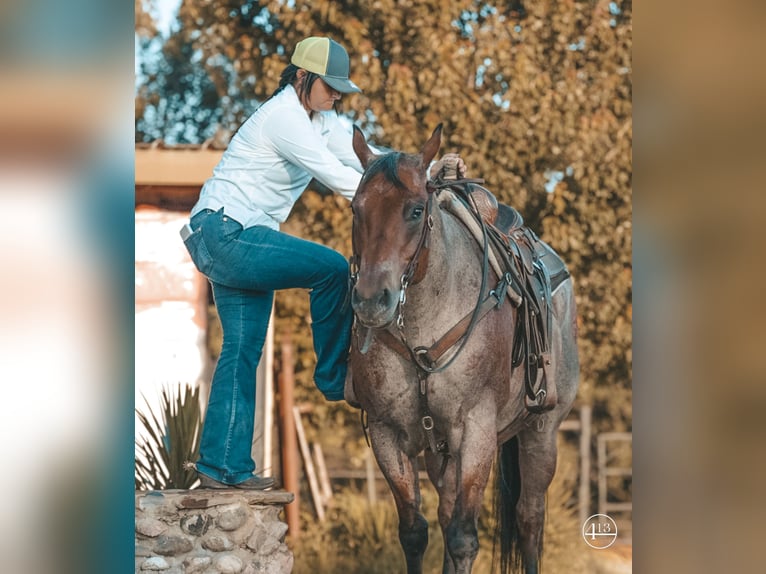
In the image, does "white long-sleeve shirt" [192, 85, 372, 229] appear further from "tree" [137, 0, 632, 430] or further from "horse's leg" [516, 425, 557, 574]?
"horse's leg" [516, 425, 557, 574]

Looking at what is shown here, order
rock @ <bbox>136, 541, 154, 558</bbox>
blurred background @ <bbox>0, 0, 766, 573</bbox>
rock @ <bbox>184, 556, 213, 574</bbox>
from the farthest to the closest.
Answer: blurred background @ <bbox>0, 0, 766, 573</bbox>
rock @ <bbox>136, 541, 154, 558</bbox>
rock @ <bbox>184, 556, 213, 574</bbox>

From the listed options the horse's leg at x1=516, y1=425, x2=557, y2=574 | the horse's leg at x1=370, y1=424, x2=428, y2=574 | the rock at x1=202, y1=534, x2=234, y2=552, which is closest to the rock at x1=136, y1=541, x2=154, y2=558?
the rock at x1=202, y1=534, x2=234, y2=552

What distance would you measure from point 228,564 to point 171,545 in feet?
0.99

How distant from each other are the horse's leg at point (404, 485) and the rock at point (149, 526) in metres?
1.14

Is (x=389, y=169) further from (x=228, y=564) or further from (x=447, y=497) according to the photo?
(x=228, y=564)

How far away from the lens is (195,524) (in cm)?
607

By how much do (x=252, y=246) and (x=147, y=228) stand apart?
→ 4.07 ft

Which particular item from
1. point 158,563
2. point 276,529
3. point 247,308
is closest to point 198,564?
point 158,563

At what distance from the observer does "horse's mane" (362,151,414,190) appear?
17.3 ft

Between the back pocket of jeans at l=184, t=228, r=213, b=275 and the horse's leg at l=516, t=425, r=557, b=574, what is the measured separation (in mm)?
1863

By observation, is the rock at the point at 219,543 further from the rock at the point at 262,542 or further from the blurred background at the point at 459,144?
the blurred background at the point at 459,144
